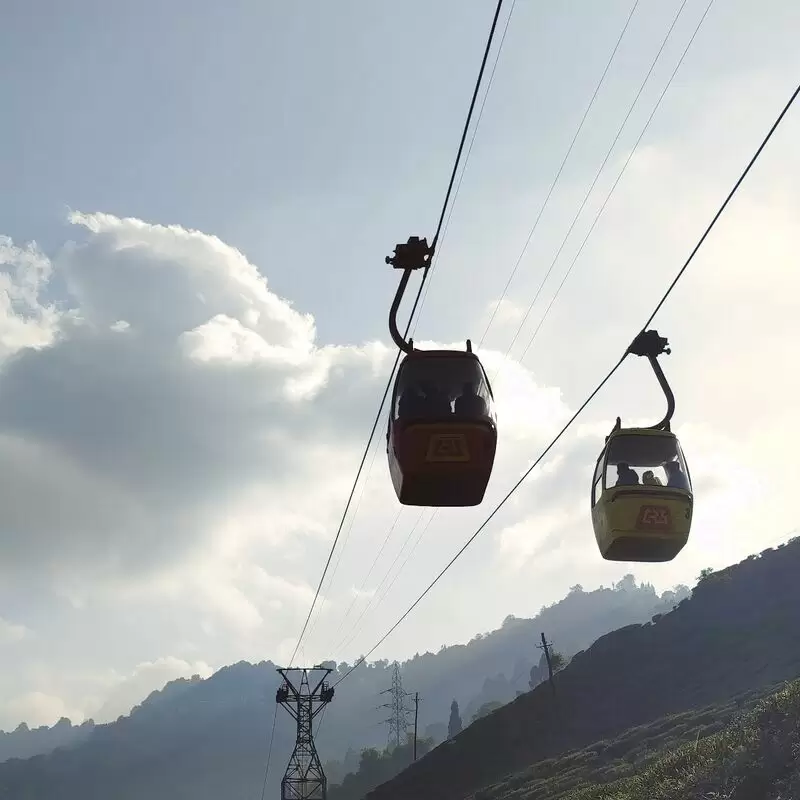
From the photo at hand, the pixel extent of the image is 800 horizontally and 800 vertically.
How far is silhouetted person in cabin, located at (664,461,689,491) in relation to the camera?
1572 centimetres

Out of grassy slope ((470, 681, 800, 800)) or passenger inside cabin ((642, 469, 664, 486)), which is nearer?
passenger inside cabin ((642, 469, 664, 486))

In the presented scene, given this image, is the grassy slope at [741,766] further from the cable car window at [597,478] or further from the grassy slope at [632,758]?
the cable car window at [597,478]

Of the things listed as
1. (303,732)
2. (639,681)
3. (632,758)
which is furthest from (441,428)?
(639,681)

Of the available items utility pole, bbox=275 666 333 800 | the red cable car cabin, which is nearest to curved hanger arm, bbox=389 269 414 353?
the red cable car cabin

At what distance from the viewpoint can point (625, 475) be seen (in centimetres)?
1605

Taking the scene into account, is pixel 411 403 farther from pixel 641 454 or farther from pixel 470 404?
pixel 641 454

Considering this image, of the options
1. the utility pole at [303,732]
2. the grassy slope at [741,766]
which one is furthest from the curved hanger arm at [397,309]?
the utility pole at [303,732]

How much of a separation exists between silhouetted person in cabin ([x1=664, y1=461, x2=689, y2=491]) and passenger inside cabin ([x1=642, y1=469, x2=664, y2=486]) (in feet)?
0.67

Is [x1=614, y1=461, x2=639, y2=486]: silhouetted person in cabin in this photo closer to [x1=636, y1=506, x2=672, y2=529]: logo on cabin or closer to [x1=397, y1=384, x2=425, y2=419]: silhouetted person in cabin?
[x1=636, y1=506, x2=672, y2=529]: logo on cabin

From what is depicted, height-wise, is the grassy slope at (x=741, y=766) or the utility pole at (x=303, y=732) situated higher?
the utility pole at (x=303, y=732)

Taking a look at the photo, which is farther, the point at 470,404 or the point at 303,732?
the point at 303,732

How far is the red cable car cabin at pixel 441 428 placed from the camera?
12445mm

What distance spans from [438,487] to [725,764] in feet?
75.2

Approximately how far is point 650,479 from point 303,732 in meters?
36.9
